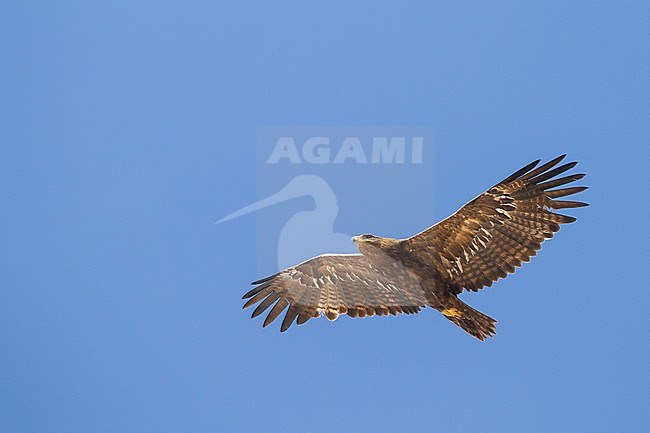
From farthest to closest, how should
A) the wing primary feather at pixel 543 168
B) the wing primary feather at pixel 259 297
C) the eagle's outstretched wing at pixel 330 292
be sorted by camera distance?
the wing primary feather at pixel 259 297 < the eagle's outstretched wing at pixel 330 292 < the wing primary feather at pixel 543 168

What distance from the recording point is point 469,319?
12734 millimetres

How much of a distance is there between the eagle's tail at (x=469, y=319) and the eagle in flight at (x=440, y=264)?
14 mm

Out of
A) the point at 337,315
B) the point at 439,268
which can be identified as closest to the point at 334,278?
the point at 337,315

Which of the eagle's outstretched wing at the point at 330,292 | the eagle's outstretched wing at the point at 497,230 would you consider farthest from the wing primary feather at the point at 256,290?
the eagle's outstretched wing at the point at 497,230

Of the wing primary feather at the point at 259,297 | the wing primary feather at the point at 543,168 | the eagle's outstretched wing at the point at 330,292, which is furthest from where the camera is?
the wing primary feather at the point at 259,297

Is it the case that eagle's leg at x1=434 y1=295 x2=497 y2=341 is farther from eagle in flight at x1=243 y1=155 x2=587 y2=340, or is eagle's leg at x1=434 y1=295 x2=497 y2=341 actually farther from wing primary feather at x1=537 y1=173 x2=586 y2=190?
wing primary feather at x1=537 y1=173 x2=586 y2=190

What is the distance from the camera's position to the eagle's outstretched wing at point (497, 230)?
40.7 feet

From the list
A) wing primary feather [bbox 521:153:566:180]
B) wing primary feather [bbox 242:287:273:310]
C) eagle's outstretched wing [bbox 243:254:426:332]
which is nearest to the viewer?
wing primary feather [bbox 521:153:566:180]

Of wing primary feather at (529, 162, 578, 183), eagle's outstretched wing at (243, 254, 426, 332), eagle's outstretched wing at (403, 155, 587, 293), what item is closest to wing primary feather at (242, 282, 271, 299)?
eagle's outstretched wing at (243, 254, 426, 332)

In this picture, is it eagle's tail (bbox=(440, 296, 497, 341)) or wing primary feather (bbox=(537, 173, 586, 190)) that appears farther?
eagle's tail (bbox=(440, 296, 497, 341))

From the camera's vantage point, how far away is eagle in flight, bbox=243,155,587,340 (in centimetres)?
1246

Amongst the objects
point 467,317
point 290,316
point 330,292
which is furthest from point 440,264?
point 290,316

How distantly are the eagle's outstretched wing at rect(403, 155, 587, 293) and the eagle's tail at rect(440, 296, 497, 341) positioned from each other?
0.96 ft

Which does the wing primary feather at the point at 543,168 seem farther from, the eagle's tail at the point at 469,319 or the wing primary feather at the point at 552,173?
the eagle's tail at the point at 469,319
